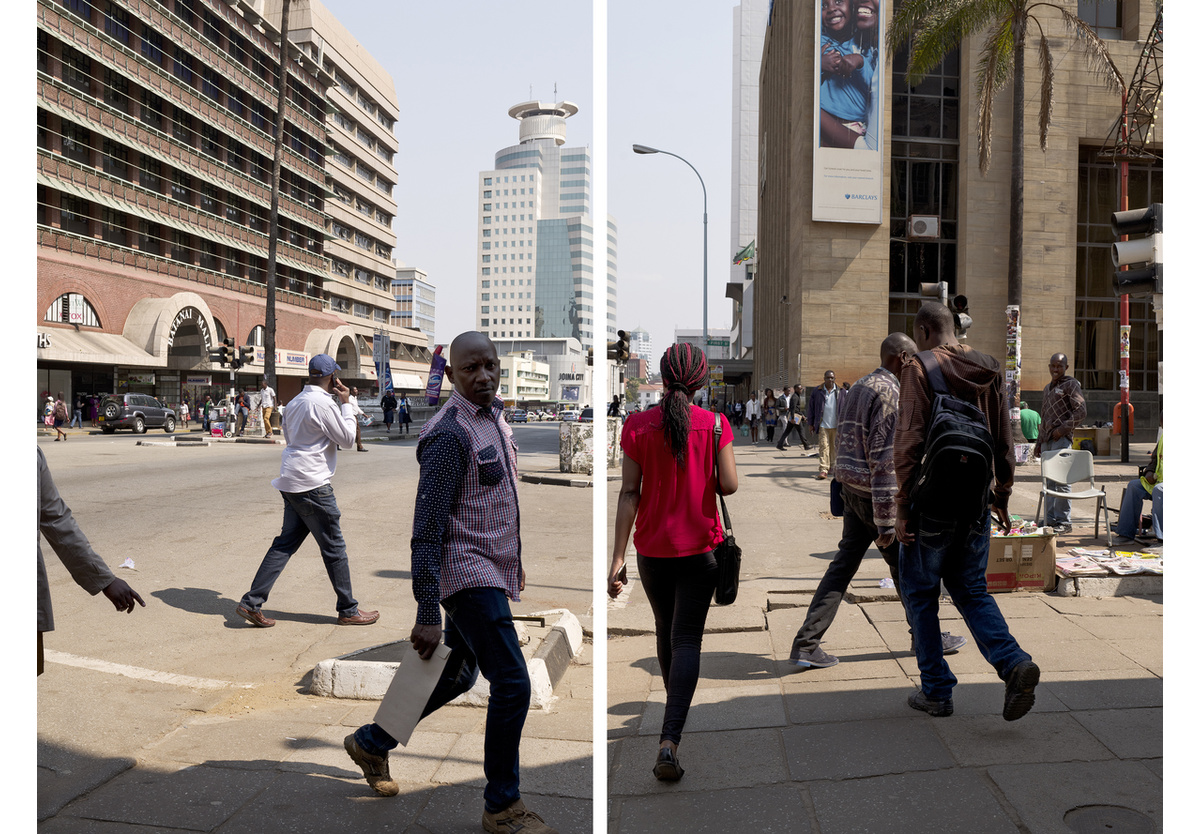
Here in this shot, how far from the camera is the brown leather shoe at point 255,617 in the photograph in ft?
18.1

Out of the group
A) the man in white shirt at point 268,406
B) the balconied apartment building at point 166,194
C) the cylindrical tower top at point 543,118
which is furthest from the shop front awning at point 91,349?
the cylindrical tower top at point 543,118

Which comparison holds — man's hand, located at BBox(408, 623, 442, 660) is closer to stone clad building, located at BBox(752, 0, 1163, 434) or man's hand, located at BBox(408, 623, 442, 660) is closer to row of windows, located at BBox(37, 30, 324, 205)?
stone clad building, located at BBox(752, 0, 1163, 434)

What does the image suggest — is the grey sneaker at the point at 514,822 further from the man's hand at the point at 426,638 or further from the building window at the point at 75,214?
the building window at the point at 75,214

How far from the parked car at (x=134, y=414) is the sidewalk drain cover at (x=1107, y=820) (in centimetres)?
3168

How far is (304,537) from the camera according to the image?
5562 millimetres

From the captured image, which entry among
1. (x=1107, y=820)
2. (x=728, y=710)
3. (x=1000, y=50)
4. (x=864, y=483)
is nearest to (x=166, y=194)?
(x=1000, y=50)

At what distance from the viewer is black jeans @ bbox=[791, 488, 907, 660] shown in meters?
4.48

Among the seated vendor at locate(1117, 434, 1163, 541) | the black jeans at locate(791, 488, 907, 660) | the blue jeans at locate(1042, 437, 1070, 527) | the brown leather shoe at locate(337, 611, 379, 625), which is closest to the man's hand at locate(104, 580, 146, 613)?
the brown leather shoe at locate(337, 611, 379, 625)

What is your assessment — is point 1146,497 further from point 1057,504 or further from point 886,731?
point 886,731

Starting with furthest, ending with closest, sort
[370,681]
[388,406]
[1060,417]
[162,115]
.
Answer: [162,115], [388,406], [1060,417], [370,681]

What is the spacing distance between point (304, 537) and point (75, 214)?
34.6 metres

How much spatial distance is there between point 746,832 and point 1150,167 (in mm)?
30527

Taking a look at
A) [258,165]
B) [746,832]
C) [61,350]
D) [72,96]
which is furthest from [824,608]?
[258,165]

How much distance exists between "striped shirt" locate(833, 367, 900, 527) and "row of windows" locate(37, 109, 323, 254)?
33.9 m
